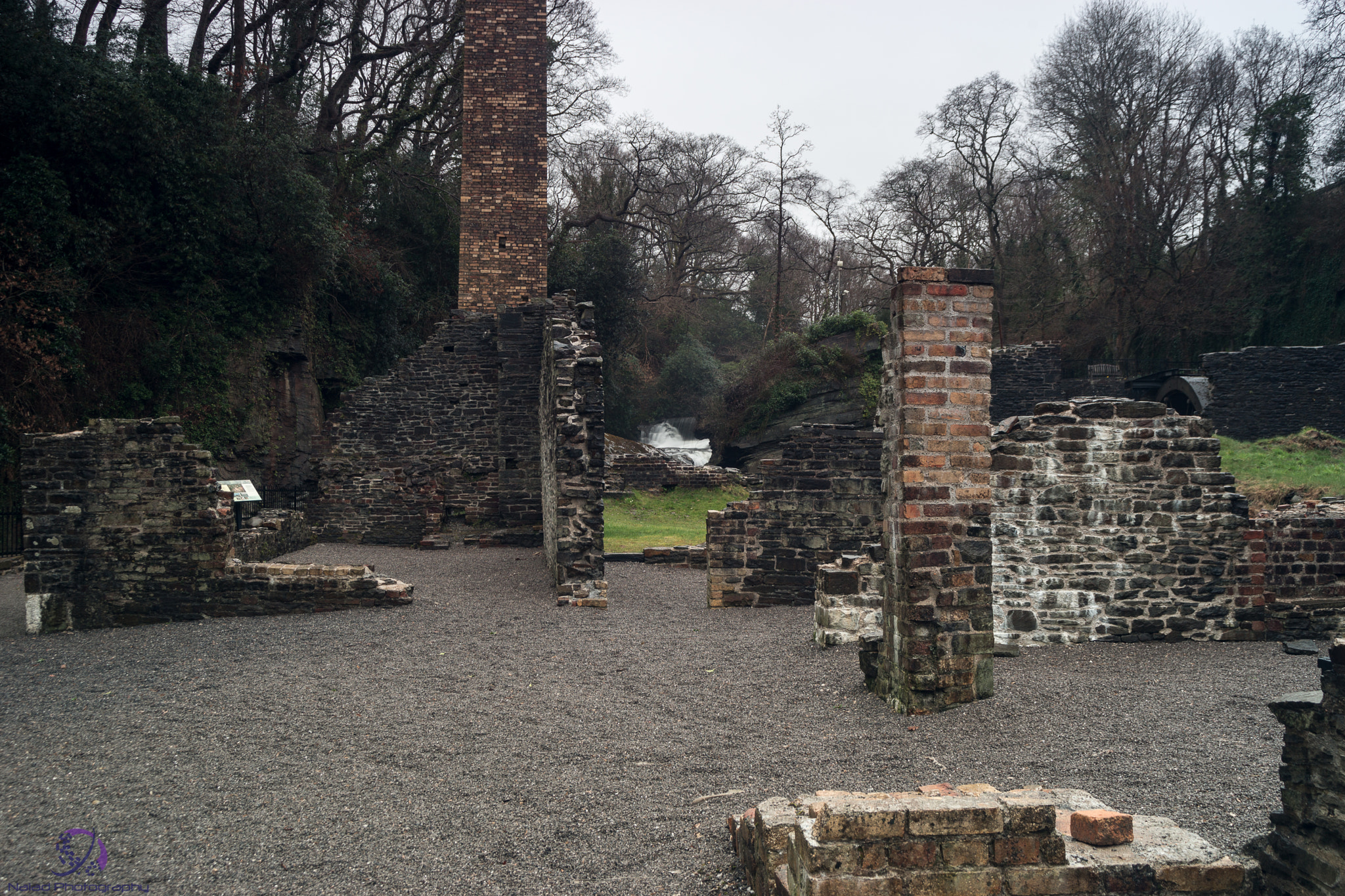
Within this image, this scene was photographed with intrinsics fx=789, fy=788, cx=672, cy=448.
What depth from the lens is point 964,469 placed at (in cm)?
478

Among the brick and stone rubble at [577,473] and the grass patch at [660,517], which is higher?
the brick and stone rubble at [577,473]

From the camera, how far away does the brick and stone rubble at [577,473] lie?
33.3ft

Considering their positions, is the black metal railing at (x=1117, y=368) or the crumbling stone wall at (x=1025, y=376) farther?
the black metal railing at (x=1117, y=368)

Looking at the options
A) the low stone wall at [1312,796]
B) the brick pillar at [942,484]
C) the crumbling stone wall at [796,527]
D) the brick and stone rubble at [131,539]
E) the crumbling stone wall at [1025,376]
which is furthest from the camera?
the crumbling stone wall at [1025,376]

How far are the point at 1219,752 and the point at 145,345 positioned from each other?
17.5 m

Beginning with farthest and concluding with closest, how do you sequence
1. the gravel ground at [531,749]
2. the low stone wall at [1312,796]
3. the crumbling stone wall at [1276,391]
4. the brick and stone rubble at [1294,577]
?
the crumbling stone wall at [1276,391] → the brick and stone rubble at [1294,577] → the gravel ground at [531,749] → the low stone wall at [1312,796]

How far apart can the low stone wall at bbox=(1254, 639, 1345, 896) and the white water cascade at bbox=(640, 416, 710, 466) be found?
26.6 metres

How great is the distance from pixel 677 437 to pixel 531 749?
1058 inches

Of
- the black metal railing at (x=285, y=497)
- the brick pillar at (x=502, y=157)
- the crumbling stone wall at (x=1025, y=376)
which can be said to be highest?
the brick pillar at (x=502, y=157)

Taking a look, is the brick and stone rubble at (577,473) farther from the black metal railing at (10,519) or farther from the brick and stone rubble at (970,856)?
the black metal railing at (10,519)

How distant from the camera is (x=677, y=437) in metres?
31.5

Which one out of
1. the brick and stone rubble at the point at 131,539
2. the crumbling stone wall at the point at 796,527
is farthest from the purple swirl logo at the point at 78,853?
the crumbling stone wall at the point at 796,527

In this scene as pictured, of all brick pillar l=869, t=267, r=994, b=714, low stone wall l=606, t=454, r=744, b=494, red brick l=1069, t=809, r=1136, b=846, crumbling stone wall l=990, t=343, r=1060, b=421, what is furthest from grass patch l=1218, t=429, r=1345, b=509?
red brick l=1069, t=809, r=1136, b=846

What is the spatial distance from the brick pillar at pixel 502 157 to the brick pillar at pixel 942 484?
14.8 meters
